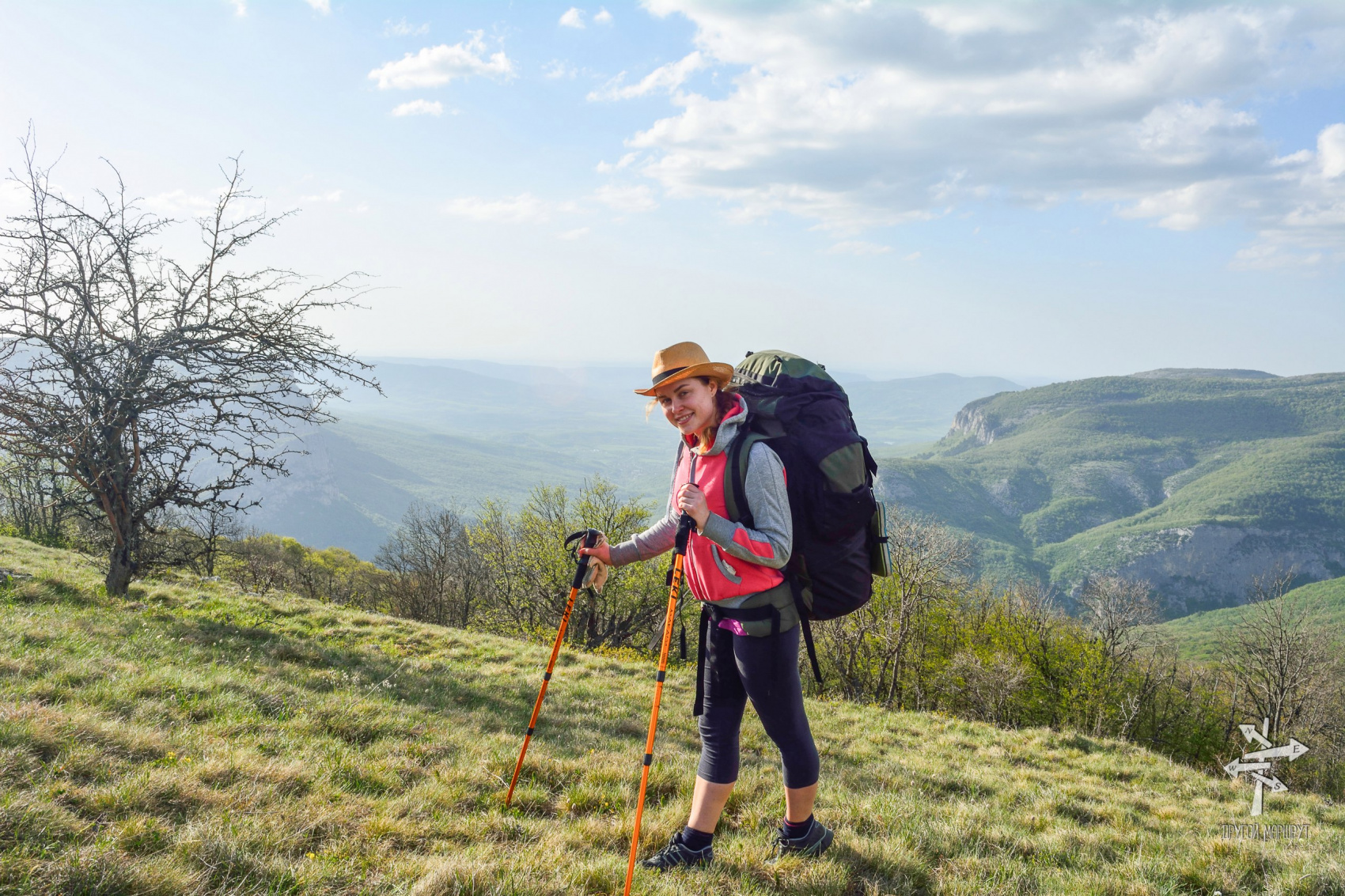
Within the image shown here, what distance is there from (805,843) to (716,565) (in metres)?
1.86

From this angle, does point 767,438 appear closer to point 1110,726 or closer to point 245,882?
point 245,882

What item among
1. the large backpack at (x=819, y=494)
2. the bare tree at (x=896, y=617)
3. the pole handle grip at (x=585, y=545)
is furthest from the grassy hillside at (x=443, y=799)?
the bare tree at (x=896, y=617)

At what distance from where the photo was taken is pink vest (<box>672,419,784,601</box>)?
3.40m

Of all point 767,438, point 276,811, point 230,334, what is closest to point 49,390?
point 230,334

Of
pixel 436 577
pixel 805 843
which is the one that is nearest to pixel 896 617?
pixel 436 577

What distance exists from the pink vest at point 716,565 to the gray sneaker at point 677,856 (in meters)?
1.41

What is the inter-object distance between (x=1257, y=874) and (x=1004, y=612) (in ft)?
128

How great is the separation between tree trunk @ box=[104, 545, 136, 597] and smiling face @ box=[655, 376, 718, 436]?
434 inches

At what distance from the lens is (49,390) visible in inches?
378

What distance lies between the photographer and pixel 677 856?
3.61 metres

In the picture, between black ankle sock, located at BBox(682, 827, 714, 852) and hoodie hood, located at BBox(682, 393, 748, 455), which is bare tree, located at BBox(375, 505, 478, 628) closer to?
black ankle sock, located at BBox(682, 827, 714, 852)

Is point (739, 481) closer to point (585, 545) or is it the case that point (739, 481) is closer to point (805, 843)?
point (585, 545)

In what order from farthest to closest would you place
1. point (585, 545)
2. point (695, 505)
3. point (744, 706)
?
point (585, 545) < point (744, 706) < point (695, 505)

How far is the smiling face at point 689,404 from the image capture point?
3.49m
